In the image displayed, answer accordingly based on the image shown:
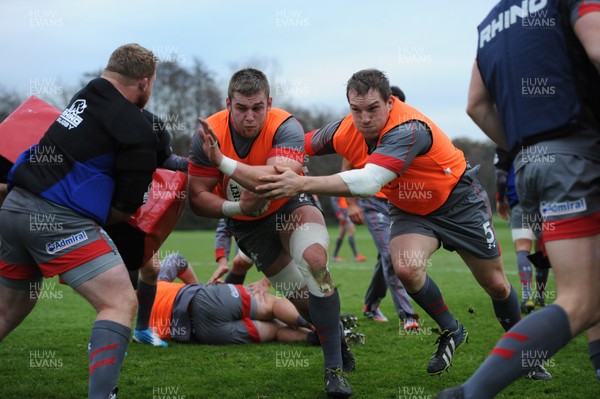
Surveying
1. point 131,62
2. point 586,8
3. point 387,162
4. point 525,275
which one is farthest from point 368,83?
point 525,275

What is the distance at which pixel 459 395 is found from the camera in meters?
2.78

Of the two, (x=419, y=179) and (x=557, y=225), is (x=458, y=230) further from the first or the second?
(x=557, y=225)

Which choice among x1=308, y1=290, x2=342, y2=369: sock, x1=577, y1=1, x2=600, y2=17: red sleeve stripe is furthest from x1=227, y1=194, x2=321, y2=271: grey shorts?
x1=577, y1=1, x2=600, y2=17: red sleeve stripe

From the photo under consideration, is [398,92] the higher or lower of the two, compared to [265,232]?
higher

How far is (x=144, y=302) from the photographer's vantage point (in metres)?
6.49

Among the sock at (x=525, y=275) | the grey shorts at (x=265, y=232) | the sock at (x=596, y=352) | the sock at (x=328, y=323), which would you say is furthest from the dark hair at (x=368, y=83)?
the sock at (x=525, y=275)

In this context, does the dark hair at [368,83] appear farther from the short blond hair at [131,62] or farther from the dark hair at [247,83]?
the short blond hair at [131,62]

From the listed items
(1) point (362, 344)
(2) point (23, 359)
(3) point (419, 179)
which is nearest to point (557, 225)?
(3) point (419, 179)

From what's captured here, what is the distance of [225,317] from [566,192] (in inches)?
167

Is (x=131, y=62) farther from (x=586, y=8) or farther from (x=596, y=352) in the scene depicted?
(x=596, y=352)

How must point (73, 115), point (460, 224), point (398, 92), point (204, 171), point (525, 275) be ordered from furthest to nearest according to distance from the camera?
point (525, 275), point (398, 92), point (460, 224), point (204, 171), point (73, 115)

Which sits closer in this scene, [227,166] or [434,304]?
[227,166]

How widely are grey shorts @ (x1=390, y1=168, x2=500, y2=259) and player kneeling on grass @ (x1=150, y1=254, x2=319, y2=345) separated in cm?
170

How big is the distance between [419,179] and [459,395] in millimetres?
2680
